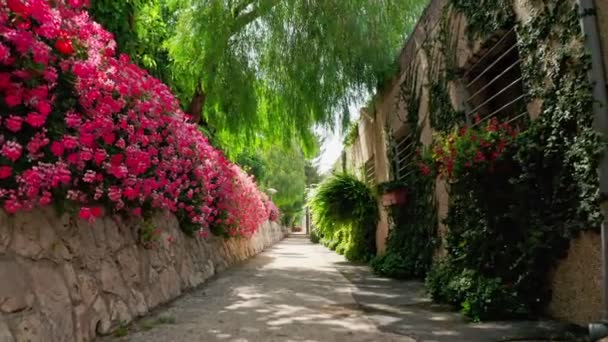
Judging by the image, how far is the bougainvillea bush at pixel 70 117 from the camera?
8.08ft

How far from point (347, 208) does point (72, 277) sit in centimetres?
699

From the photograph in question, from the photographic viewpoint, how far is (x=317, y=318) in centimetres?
394

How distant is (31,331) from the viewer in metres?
2.45

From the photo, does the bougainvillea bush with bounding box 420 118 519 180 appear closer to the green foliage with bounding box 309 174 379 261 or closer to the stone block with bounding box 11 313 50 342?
the stone block with bounding box 11 313 50 342

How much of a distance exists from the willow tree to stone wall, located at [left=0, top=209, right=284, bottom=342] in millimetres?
3692

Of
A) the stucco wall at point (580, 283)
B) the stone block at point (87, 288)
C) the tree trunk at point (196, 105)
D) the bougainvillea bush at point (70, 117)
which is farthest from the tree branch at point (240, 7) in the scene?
the stucco wall at point (580, 283)

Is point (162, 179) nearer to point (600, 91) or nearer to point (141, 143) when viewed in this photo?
point (141, 143)

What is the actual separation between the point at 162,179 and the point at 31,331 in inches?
75.2

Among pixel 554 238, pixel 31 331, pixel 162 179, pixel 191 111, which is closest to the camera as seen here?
pixel 31 331

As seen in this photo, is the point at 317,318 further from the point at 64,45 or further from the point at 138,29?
the point at 138,29

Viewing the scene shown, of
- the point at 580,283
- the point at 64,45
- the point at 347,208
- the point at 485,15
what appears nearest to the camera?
the point at 64,45

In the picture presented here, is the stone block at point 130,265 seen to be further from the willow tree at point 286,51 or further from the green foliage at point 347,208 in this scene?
the green foliage at point 347,208

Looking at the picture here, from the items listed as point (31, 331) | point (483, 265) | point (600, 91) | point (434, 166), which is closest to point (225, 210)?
point (434, 166)

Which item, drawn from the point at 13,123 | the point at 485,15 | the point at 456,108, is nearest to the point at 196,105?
the point at 456,108
